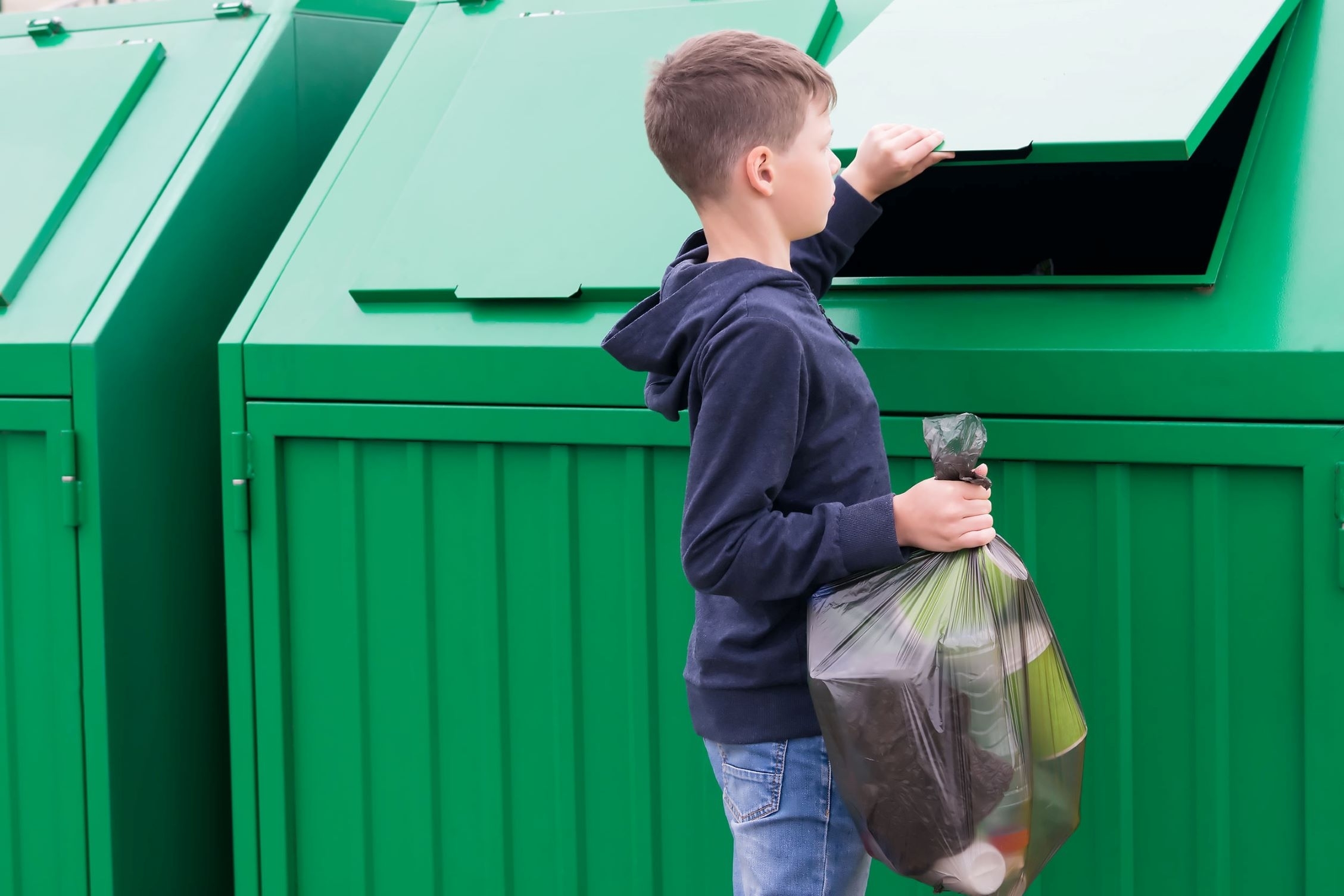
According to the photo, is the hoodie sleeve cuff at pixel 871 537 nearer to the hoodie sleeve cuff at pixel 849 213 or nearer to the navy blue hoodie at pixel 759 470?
the navy blue hoodie at pixel 759 470

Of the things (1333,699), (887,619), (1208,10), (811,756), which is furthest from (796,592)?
(1208,10)

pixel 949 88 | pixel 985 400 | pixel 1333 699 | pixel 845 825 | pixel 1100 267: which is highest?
pixel 949 88

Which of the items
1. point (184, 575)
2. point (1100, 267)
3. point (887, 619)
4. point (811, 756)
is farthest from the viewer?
point (184, 575)

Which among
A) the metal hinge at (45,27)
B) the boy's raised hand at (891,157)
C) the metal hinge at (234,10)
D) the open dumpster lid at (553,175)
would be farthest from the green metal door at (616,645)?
the metal hinge at (45,27)

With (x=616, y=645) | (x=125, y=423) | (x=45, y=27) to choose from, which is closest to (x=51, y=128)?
(x=45, y=27)

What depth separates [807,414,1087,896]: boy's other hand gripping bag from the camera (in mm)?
1320

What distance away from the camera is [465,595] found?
2.08 meters

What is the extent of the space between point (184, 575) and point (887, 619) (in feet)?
5.08

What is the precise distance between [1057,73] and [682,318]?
678 millimetres

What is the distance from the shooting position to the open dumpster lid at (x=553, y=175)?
6.57 feet

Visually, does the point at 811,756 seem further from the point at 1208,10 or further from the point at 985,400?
the point at 1208,10

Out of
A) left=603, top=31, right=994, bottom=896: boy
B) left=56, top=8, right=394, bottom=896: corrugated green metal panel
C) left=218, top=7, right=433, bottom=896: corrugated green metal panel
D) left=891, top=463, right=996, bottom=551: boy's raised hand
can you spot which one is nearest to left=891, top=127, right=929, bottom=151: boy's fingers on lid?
left=603, top=31, right=994, bottom=896: boy

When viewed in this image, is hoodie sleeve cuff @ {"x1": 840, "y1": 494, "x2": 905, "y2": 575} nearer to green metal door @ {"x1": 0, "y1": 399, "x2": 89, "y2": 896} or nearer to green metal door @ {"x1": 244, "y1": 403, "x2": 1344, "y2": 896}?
green metal door @ {"x1": 244, "y1": 403, "x2": 1344, "y2": 896}

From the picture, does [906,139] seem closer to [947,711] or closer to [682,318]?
[682,318]
